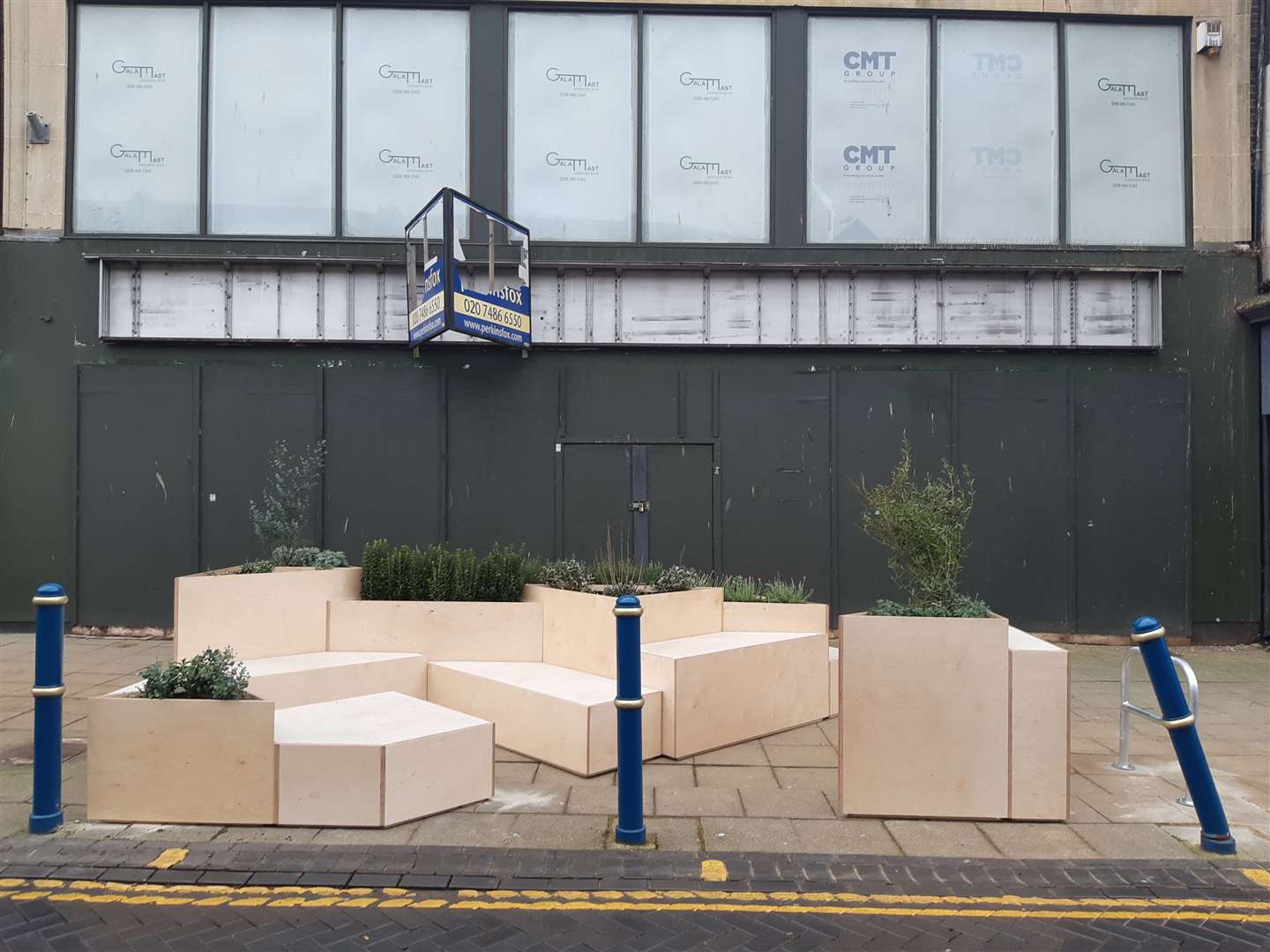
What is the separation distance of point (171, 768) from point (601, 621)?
307 cm

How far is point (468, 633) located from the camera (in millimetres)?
7609

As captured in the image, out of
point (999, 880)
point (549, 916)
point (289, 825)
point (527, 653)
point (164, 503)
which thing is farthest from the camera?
point (164, 503)

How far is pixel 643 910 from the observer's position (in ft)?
14.0

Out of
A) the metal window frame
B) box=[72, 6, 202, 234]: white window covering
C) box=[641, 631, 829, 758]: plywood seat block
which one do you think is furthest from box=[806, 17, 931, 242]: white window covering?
box=[72, 6, 202, 234]: white window covering

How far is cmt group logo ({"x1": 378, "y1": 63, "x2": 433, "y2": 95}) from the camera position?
12.4 m

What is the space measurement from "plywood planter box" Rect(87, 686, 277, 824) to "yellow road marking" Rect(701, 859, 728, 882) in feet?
8.01

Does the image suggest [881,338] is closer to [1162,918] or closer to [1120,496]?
[1120,496]

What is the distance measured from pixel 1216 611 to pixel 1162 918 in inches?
382

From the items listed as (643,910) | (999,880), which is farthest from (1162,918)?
(643,910)

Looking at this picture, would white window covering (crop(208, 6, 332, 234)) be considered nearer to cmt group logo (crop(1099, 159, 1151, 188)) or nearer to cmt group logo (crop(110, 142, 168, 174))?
cmt group logo (crop(110, 142, 168, 174))

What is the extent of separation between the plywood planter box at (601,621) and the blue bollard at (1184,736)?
3.54 m

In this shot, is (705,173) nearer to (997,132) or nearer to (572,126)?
(572,126)

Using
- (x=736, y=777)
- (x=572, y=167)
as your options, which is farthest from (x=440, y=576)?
(x=572, y=167)

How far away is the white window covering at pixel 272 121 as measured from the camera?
40.2 feet
